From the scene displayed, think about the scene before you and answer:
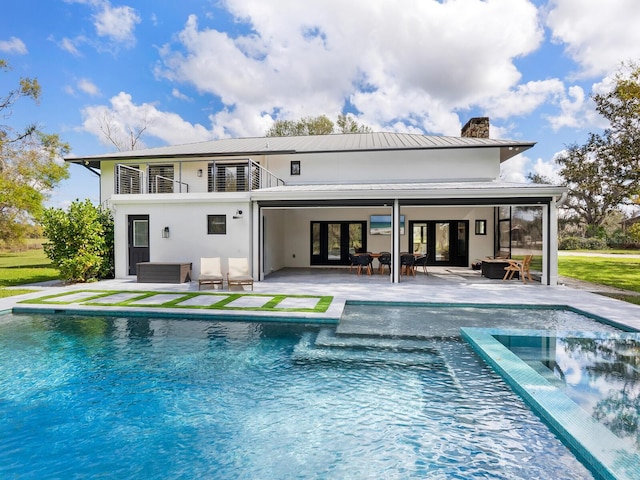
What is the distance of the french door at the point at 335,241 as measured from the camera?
60.7ft

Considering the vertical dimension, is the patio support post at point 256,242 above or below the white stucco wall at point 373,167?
below

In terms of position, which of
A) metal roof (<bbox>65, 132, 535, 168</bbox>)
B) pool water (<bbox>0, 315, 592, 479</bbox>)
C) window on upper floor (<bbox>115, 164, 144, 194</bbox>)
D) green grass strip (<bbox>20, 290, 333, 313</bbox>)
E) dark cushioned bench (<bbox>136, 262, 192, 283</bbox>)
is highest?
metal roof (<bbox>65, 132, 535, 168</bbox>)

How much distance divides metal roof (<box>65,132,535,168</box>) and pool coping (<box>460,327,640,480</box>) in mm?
12263

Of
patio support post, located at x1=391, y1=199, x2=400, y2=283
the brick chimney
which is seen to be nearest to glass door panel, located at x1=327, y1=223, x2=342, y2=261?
patio support post, located at x1=391, y1=199, x2=400, y2=283

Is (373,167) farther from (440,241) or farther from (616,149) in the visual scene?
(616,149)

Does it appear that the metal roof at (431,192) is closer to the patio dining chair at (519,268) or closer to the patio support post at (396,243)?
the patio support post at (396,243)

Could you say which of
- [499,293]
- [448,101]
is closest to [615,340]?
[499,293]

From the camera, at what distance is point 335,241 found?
1877cm

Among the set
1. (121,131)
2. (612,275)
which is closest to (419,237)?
(612,275)

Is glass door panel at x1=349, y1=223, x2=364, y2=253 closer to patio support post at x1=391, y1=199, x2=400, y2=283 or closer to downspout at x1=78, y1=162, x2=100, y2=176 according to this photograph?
patio support post at x1=391, y1=199, x2=400, y2=283

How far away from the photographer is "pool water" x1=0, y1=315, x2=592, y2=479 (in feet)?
10.7

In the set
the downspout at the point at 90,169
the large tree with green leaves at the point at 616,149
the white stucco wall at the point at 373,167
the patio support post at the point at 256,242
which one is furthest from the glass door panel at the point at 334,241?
the downspout at the point at 90,169

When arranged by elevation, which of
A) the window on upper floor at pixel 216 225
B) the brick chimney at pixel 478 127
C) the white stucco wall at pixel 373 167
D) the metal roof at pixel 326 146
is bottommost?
the window on upper floor at pixel 216 225

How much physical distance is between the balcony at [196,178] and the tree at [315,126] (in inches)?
735
